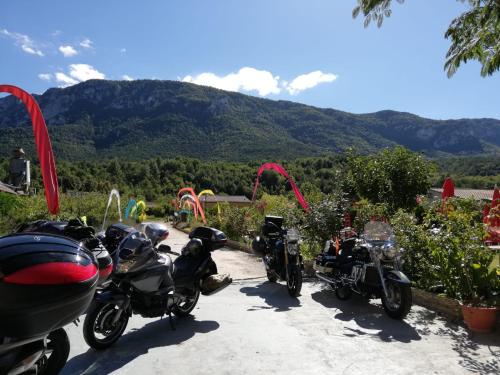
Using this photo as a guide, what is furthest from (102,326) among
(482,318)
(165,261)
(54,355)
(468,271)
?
(468,271)

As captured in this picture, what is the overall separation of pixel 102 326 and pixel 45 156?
6.00 metres

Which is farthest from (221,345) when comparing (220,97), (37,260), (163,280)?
(220,97)

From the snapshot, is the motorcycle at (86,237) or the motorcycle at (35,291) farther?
the motorcycle at (86,237)

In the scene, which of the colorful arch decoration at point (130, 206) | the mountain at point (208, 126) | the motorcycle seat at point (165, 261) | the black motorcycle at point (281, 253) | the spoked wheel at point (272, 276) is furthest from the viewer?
the mountain at point (208, 126)

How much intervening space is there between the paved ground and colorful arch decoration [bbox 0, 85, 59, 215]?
448 centimetres

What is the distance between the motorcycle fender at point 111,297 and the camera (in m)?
3.88

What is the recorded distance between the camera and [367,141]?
10531 cm

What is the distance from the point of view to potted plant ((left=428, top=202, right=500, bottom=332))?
14.8 feet

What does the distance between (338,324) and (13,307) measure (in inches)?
143

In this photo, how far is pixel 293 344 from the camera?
13.7ft

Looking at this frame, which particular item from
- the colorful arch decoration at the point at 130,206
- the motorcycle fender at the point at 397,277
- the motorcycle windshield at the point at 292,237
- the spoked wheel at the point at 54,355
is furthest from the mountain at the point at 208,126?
the spoked wheel at the point at 54,355

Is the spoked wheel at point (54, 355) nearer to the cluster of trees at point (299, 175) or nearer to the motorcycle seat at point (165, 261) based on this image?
the motorcycle seat at point (165, 261)

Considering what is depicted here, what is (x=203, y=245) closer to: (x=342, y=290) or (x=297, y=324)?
(x=297, y=324)

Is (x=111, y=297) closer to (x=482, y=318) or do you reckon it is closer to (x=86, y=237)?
(x=86, y=237)
